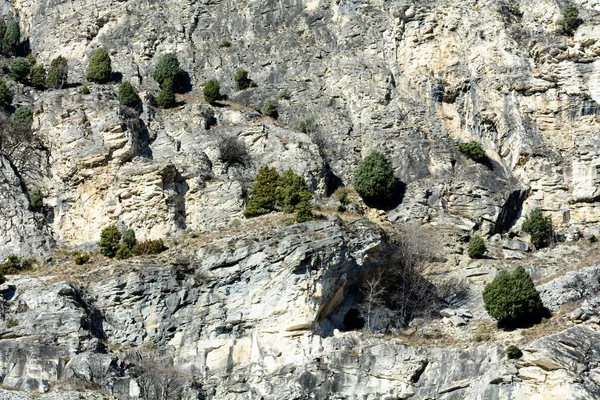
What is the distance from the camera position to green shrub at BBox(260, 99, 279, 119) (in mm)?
59000

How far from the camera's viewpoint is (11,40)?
214ft

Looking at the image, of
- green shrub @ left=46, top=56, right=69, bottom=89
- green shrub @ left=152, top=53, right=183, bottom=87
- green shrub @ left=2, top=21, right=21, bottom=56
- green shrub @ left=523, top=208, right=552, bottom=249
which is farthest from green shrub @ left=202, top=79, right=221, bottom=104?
green shrub @ left=523, top=208, right=552, bottom=249

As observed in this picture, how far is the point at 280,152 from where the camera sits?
54375 mm

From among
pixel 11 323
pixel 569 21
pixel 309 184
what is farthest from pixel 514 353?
pixel 569 21

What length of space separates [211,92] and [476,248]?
64.3 feet

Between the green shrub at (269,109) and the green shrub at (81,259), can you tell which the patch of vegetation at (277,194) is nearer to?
the green shrub at (81,259)

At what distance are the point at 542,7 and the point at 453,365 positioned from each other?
28416mm

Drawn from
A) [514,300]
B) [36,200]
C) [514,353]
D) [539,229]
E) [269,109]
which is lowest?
[514,353]

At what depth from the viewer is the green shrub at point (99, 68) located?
60.2m

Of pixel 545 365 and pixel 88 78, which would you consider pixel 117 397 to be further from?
pixel 88 78

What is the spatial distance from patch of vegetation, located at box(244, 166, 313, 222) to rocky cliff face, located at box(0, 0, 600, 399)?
0.89m

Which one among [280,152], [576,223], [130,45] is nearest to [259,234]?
[280,152]

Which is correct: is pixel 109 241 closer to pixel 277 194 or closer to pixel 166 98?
pixel 277 194

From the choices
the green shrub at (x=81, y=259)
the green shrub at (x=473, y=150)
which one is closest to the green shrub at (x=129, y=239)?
the green shrub at (x=81, y=259)
